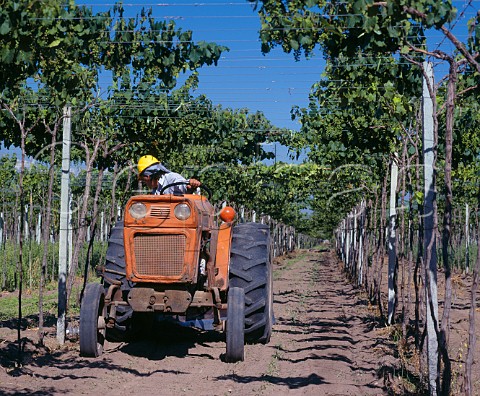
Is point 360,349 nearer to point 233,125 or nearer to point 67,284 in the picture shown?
point 67,284

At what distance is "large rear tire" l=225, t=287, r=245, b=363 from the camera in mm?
8117

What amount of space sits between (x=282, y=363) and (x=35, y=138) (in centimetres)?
590

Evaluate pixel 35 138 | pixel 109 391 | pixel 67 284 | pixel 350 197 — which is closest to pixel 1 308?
pixel 35 138

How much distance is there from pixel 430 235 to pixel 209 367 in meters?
2.85

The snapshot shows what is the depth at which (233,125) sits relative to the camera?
598 inches

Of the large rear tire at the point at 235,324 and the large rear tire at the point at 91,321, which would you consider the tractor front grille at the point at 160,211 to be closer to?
the large rear tire at the point at 91,321

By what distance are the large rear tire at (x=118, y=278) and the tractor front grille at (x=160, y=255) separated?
683 mm

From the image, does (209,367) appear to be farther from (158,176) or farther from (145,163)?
(145,163)

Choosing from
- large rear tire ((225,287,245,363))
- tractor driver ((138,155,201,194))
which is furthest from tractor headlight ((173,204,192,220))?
large rear tire ((225,287,245,363))

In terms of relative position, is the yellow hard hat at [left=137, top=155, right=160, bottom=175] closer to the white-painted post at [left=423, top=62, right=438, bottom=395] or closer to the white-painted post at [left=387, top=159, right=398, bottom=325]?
the white-painted post at [left=423, top=62, right=438, bottom=395]

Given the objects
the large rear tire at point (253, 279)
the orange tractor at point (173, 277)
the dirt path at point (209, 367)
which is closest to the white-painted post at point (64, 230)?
the dirt path at point (209, 367)

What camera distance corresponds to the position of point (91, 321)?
26.3ft

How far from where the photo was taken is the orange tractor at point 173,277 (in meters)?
7.96

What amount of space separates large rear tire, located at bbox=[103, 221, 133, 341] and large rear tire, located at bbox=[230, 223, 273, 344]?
1.21 m
